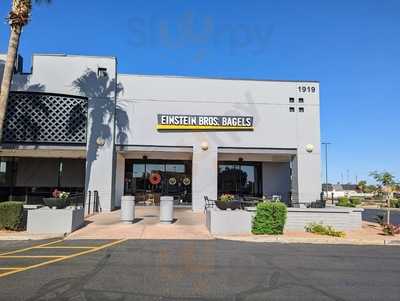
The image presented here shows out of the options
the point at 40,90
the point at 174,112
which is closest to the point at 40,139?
the point at 40,90

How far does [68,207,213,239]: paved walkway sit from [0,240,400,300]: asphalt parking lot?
2.02 metres

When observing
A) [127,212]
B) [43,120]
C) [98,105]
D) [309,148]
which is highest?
[98,105]

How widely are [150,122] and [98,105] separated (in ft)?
10.2

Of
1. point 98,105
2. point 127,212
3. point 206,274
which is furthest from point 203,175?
point 206,274

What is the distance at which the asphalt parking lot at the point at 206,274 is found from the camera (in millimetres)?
6793

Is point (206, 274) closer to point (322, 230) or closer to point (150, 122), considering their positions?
point (322, 230)

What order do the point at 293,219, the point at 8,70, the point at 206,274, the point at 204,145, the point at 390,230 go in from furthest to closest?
the point at 204,145
the point at 293,219
the point at 8,70
the point at 390,230
the point at 206,274

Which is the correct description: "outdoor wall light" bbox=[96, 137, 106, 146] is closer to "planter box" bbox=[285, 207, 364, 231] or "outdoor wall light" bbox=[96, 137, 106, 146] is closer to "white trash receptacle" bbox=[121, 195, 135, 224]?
"white trash receptacle" bbox=[121, 195, 135, 224]

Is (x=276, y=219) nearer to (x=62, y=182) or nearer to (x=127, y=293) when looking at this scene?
(x=127, y=293)

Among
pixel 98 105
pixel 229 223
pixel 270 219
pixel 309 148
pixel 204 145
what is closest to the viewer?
pixel 270 219

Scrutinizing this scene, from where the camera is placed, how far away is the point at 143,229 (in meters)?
15.9

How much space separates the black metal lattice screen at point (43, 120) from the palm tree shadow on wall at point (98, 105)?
1.78 feet

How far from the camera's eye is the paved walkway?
46.5 feet

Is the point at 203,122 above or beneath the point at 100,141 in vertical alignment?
Result: above
